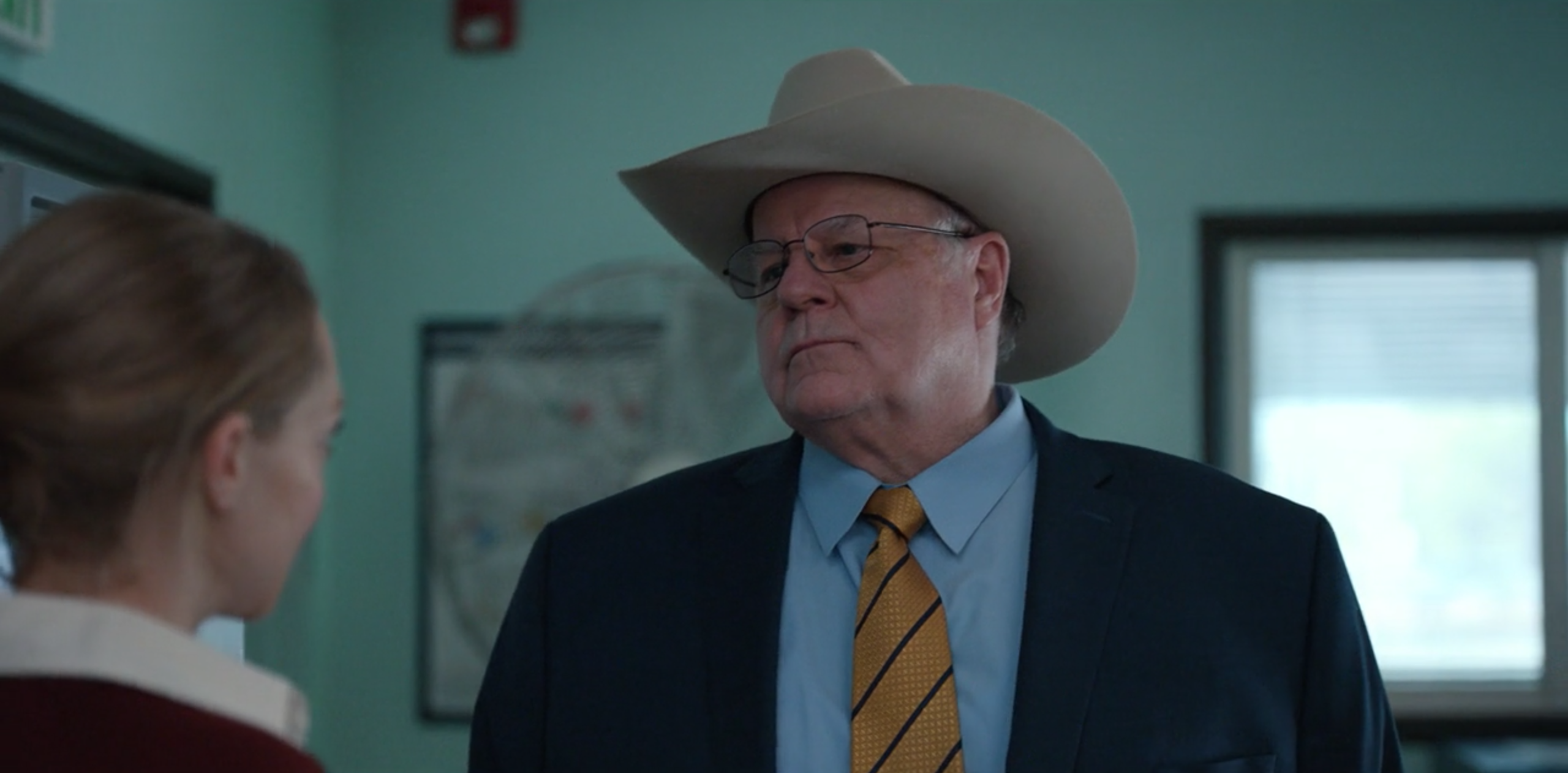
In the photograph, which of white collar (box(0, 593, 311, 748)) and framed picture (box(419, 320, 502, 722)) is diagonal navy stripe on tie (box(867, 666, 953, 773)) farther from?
framed picture (box(419, 320, 502, 722))

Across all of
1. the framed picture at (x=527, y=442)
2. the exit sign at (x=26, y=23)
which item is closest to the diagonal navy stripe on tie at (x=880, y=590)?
the framed picture at (x=527, y=442)

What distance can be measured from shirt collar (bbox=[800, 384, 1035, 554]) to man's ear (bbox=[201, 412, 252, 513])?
65 cm

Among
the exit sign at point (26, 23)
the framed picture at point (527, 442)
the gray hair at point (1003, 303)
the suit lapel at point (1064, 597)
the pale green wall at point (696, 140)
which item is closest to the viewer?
the suit lapel at point (1064, 597)

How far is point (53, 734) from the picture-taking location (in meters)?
0.63

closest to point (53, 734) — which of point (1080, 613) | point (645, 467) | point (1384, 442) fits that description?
point (1080, 613)

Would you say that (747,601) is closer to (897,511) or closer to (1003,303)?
(897,511)

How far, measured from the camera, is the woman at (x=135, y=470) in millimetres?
652

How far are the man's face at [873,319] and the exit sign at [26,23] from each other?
3.56 feet

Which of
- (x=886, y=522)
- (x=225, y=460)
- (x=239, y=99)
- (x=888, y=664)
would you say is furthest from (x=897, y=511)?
(x=239, y=99)

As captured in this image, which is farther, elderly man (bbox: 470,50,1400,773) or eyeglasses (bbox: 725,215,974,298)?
eyeglasses (bbox: 725,215,974,298)

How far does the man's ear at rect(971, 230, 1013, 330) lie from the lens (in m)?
1.42

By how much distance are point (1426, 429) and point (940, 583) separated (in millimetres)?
2157

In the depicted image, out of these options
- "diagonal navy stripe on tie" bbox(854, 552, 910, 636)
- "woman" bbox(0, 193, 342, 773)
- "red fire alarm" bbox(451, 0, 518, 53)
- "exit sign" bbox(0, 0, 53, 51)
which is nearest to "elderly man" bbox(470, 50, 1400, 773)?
"diagonal navy stripe on tie" bbox(854, 552, 910, 636)

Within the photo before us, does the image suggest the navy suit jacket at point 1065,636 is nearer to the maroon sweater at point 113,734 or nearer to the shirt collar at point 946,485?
the shirt collar at point 946,485
